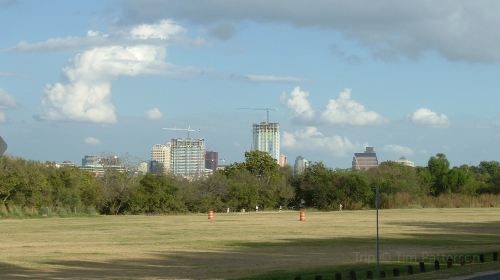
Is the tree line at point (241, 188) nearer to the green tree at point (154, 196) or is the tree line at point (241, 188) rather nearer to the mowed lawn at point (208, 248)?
the green tree at point (154, 196)

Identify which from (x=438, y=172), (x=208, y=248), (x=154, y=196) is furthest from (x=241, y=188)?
(x=208, y=248)

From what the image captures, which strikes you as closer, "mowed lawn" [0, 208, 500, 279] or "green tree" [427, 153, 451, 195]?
"mowed lawn" [0, 208, 500, 279]

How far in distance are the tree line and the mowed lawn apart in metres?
32.6

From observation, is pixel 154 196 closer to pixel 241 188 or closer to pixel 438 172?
pixel 241 188

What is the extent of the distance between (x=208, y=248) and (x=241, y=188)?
7158cm

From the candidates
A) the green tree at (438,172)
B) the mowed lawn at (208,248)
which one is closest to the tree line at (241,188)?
the green tree at (438,172)

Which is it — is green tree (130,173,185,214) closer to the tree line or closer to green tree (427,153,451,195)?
the tree line

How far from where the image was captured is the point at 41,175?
95312 mm

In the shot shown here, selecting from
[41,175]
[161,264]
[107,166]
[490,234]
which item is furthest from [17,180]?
[161,264]

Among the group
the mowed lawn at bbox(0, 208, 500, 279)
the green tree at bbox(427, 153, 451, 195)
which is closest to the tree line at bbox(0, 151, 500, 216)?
the green tree at bbox(427, 153, 451, 195)

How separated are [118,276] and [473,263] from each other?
11312 millimetres

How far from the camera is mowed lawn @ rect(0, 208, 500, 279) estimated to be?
102 feet

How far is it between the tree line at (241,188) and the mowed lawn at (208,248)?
32628mm

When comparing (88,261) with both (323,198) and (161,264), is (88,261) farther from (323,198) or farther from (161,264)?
(323,198)
